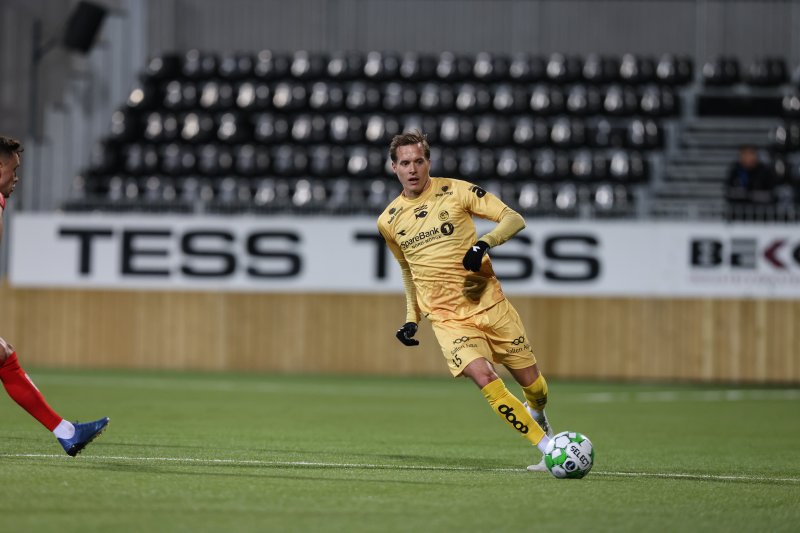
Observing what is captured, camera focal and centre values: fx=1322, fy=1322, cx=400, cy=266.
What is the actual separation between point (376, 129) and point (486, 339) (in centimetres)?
1462

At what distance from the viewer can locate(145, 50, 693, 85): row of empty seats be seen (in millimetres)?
24422

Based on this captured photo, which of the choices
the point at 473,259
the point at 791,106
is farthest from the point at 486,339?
the point at 791,106

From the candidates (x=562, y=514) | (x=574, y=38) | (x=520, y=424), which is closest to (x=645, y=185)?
(x=574, y=38)

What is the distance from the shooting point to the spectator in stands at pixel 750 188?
63.6 ft

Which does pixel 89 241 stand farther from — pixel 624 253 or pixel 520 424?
pixel 520 424

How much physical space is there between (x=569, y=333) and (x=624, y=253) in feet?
4.87

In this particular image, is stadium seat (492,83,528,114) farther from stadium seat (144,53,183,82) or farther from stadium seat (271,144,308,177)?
stadium seat (144,53,183,82)

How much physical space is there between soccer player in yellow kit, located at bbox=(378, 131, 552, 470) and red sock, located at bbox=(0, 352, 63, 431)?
2.42 m

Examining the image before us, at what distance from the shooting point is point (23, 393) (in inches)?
348

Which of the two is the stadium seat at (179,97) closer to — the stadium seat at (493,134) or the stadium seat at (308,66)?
the stadium seat at (308,66)

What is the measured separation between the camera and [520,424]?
340 inches

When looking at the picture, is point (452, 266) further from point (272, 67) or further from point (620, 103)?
point (272, 67)

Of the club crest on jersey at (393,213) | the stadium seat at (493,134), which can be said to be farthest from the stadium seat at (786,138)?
the club crest on jersey at (393,213)

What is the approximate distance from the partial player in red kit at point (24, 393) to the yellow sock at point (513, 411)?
2.54m
